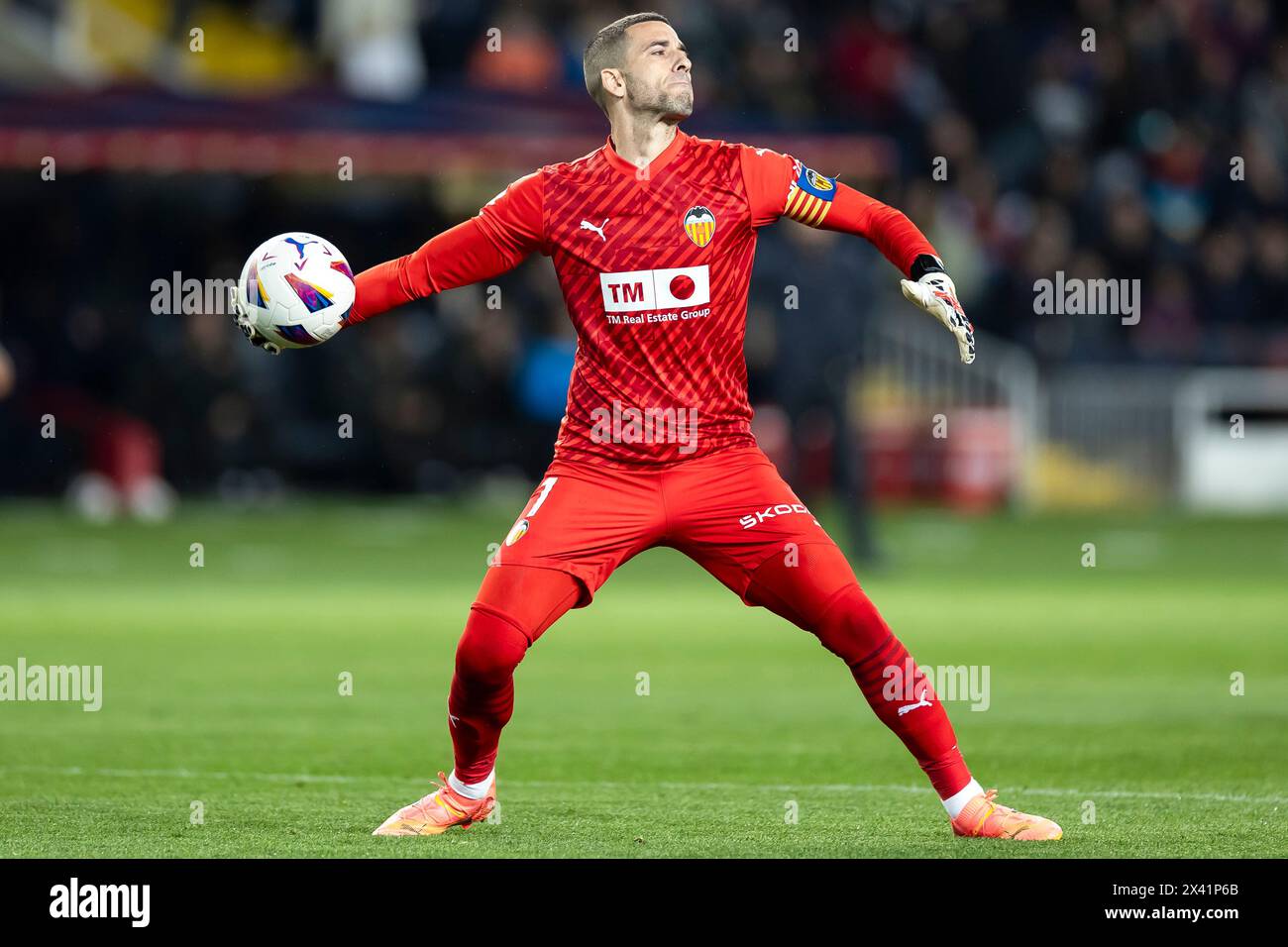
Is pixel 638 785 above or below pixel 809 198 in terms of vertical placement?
below

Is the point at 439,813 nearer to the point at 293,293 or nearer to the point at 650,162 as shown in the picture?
the point at 293,293

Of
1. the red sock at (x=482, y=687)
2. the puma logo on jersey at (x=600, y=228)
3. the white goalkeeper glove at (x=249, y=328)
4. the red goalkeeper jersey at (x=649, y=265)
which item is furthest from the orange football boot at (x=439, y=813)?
the puma logo on jersey at (x=600, y=228)

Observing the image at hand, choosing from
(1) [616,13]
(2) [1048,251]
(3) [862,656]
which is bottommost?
(3) [862,656]

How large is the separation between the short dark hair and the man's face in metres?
0.05

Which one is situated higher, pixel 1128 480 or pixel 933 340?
pixel 933 340

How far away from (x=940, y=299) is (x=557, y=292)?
1716 cm

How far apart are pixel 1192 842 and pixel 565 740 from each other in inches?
132

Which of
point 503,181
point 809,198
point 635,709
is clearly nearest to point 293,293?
point 809,198

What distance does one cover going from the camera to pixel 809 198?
24.5ft

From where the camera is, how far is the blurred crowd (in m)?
23.2
